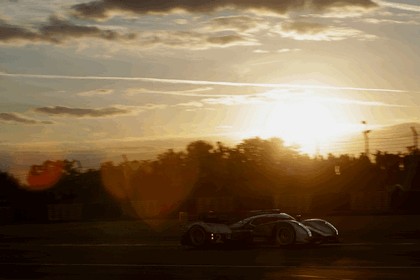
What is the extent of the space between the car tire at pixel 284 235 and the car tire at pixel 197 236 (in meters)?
2.39

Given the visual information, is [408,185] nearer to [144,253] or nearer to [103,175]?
[144,253]

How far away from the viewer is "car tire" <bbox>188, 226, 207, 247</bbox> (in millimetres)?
28172

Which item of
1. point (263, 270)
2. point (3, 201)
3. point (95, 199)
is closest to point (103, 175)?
point (95, 199)

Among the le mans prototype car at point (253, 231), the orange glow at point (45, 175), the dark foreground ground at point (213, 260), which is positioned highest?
the orange glow at point (45, 175)

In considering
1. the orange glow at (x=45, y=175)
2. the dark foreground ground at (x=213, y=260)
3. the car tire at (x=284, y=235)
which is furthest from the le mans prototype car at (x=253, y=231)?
the orange glow at (x=45, y=175)

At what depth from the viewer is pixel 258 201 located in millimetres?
60375

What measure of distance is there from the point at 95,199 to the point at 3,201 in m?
14.8

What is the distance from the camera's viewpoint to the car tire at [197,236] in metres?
28.2

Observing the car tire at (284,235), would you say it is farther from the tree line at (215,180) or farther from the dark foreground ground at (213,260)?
the tree line at (215,180)

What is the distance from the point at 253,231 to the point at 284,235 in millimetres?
1259

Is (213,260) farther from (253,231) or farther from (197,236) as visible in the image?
(253,231)

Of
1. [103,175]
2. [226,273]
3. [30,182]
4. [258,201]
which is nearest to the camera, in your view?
[226,273]

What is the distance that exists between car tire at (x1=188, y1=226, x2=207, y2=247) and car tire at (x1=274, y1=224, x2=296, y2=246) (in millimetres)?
2390

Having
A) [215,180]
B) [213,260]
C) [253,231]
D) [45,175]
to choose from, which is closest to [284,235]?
[253,231]
